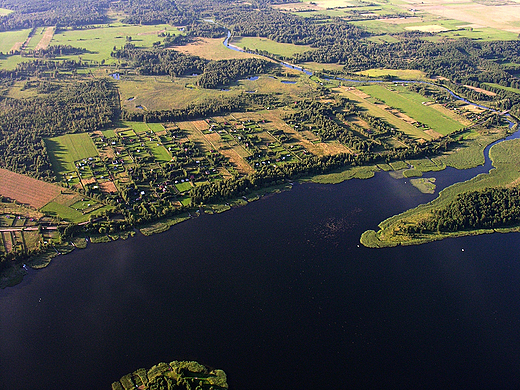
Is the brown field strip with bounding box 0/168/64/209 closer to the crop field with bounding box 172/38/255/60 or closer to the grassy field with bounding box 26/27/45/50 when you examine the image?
the crop field with bounding box 172/38/255/60

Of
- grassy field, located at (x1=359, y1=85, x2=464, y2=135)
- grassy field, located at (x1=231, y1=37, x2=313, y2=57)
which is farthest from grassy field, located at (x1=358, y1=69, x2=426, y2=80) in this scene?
grassy field, located at (x1=231, y1=37, x2=313, y2=57)

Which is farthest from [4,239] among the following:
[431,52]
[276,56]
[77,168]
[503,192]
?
[431,52]

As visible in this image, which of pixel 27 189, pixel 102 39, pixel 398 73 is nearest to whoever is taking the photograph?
pixel 27 189

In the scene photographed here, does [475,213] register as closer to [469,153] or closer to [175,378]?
[469,153]

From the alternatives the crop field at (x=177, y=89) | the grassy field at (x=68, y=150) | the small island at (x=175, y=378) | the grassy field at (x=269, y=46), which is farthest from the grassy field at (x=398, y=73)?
the small island at (x=175, y=378)

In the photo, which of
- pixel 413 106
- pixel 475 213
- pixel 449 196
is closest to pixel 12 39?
pixel 413 106

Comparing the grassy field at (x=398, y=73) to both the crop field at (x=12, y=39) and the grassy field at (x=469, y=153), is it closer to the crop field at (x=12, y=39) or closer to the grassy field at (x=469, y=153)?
the grassy field at (x=469, y=153)
